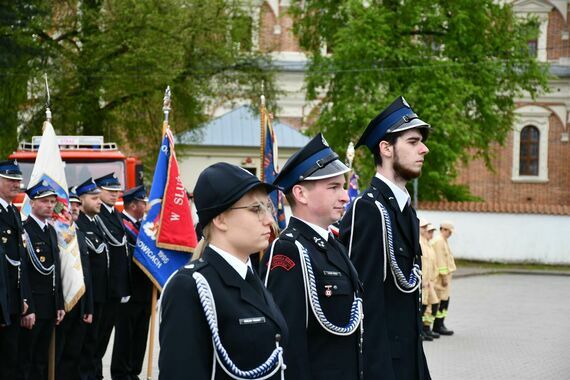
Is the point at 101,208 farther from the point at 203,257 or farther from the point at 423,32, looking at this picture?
the point at 423,32

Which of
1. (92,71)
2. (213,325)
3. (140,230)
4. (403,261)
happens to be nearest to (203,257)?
(213,325)

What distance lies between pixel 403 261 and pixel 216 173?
2324 millimetres

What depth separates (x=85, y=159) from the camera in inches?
765

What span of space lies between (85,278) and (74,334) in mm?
539

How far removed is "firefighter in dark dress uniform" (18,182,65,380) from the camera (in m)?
9.81

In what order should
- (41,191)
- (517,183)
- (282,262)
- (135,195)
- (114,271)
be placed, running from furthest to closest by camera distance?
(517,183)
(135,195)
(114,271)
(41,191)
(282,262)

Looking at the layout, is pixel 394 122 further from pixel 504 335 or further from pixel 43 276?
pixel 504 335

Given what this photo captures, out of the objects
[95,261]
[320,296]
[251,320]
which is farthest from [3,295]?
[251,320]

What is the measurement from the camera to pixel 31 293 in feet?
31.7

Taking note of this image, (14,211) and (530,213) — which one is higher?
(14,211)

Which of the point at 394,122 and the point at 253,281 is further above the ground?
the point at 394,122

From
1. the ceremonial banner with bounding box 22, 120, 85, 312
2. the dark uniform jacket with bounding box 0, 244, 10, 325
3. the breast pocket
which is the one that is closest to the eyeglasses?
the breast pocket

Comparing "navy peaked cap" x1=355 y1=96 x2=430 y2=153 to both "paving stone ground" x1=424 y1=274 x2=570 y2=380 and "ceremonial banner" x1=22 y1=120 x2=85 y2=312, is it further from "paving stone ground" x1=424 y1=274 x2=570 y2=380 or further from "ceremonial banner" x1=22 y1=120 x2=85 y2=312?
"paving stone ground" x1=424 y1=274 x2=570 y2=380

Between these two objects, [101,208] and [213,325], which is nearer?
[213,325]
